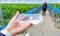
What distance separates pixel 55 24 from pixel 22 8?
372 millimetres

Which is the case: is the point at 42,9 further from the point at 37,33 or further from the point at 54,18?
the point at 37,33

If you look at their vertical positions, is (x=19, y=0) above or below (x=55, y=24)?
above

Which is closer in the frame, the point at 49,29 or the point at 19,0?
the point at 49,29

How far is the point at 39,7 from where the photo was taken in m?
1.18

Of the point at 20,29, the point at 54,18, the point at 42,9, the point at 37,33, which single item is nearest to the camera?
the point at 20,29

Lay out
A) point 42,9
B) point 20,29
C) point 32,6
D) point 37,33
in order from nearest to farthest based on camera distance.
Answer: point 20,29 → point 37,33 → point 42,9 → point 32,6

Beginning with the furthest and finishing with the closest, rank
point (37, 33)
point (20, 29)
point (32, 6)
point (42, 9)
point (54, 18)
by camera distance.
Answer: point (32, 6)
point (42, 9)
point (54, 18)
point (37, 33)
point (20, 29)

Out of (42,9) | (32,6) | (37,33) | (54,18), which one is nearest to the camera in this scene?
(37,33)

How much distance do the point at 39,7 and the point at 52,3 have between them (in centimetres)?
17

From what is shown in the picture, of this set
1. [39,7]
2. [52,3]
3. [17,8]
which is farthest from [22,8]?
[52,3]

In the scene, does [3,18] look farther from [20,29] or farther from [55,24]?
[20,29]

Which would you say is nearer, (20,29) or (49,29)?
(20,29)

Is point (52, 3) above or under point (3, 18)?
above

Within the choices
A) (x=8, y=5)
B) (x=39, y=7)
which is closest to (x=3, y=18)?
(x=8, y=5)
